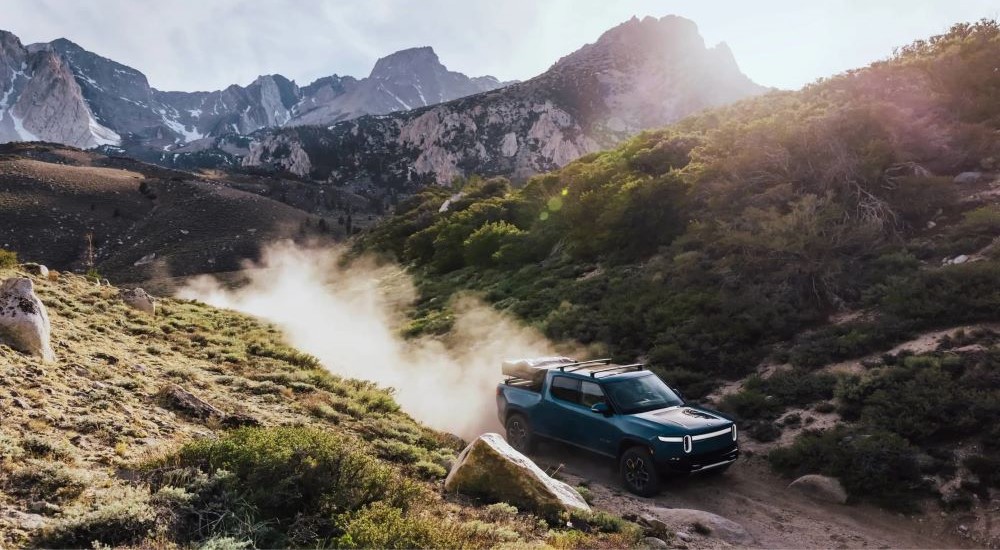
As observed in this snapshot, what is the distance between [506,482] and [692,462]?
11.0 feet

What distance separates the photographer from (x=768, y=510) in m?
8.81

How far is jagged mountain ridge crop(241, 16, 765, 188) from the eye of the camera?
5856 inches

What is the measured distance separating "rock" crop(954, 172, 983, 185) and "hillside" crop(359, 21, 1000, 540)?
0.05m

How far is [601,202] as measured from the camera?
30109 millimetres

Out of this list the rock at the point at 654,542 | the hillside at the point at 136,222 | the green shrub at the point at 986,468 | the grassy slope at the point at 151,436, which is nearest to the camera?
the grassy slope at the point at 151,436

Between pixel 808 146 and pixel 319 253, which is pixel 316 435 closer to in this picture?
pixel 808 146

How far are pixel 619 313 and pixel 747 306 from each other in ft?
14.3

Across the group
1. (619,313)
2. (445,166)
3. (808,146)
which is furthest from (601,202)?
(445,166)

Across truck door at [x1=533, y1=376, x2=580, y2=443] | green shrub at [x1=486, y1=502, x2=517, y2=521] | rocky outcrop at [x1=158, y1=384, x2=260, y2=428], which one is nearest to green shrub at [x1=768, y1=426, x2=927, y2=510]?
truck door at [x1=533, y1=376, x2=580, y2=443]

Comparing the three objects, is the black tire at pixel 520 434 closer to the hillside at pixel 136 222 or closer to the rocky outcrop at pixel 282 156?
the hillside at pixel 136 222

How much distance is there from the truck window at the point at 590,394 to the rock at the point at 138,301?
15614mm

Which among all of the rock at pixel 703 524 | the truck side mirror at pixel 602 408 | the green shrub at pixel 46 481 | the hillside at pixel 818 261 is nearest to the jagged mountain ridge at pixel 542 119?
the hillside at pixel 818 261

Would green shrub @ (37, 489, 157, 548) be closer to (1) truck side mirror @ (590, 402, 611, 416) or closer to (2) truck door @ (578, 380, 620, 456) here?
(1) truck side mirror @ (590, 402, 611, 416)

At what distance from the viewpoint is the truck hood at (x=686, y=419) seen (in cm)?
908
